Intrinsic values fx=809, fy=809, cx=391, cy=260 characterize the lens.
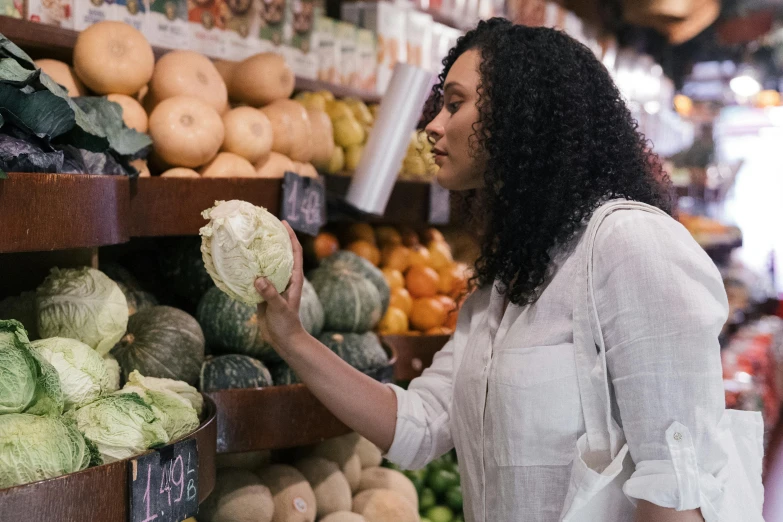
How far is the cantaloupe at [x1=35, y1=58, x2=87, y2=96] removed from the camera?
2.16m

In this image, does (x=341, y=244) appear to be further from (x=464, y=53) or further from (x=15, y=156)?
(x=15, y=156)

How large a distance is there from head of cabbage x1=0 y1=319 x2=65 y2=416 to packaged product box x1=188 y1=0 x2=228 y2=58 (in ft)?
4.94

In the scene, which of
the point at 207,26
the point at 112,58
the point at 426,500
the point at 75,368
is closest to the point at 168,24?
the point at 207,26

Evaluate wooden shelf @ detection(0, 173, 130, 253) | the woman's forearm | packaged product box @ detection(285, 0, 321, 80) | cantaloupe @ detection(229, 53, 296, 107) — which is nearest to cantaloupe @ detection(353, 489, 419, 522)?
the woman's forearm

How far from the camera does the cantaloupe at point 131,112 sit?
2.20 meters

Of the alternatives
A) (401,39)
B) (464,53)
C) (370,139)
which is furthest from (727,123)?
(464,53)

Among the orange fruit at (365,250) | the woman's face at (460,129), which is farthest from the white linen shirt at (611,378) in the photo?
the orange fruit at (365,250)

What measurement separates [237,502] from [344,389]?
1.72 feet

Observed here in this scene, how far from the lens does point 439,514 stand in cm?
291

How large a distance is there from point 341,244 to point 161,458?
1.97 m

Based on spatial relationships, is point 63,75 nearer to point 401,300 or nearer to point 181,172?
point 181,172

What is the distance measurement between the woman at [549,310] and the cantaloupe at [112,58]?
3.04 ft

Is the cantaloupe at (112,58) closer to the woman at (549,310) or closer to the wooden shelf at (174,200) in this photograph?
the wooden shelf at (174,200)

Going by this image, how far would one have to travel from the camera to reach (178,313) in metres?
2.11
